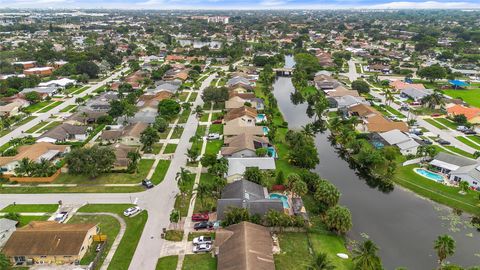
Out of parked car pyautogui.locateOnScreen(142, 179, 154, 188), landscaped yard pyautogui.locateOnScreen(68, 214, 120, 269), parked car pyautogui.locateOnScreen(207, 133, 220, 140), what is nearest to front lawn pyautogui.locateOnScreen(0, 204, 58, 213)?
landscaped yard pyautogui.locateOnScreen(68, 214, 120, 269)

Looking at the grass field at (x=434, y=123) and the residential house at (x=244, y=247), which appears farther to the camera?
Answer: the grass field at (x=434, y=123)

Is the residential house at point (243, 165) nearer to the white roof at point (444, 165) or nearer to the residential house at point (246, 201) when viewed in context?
the residential house at point (246, 201)

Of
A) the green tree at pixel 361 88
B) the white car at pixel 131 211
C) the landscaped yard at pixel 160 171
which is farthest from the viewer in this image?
the green tree at pixel 361 88

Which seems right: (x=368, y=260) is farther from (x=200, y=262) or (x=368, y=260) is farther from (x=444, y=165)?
(x=444, y=165)

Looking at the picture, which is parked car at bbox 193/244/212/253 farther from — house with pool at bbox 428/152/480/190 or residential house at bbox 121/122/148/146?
house with pool at bbox 428/152/480/190

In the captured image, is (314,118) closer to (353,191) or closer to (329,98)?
(329,98)

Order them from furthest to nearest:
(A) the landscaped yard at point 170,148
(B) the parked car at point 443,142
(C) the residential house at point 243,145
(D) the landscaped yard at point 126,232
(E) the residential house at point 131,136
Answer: (B) the parked car at point 443,142
(E) the residential house at point 131,136
(A) the landscaped yard at point 170,148
(C) the residential house at point 243,145
(D) the landscaped yard at point 126,232

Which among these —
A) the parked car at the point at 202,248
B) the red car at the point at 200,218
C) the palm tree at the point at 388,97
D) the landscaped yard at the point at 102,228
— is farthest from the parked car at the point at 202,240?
the palm tree at the point at 388,97
